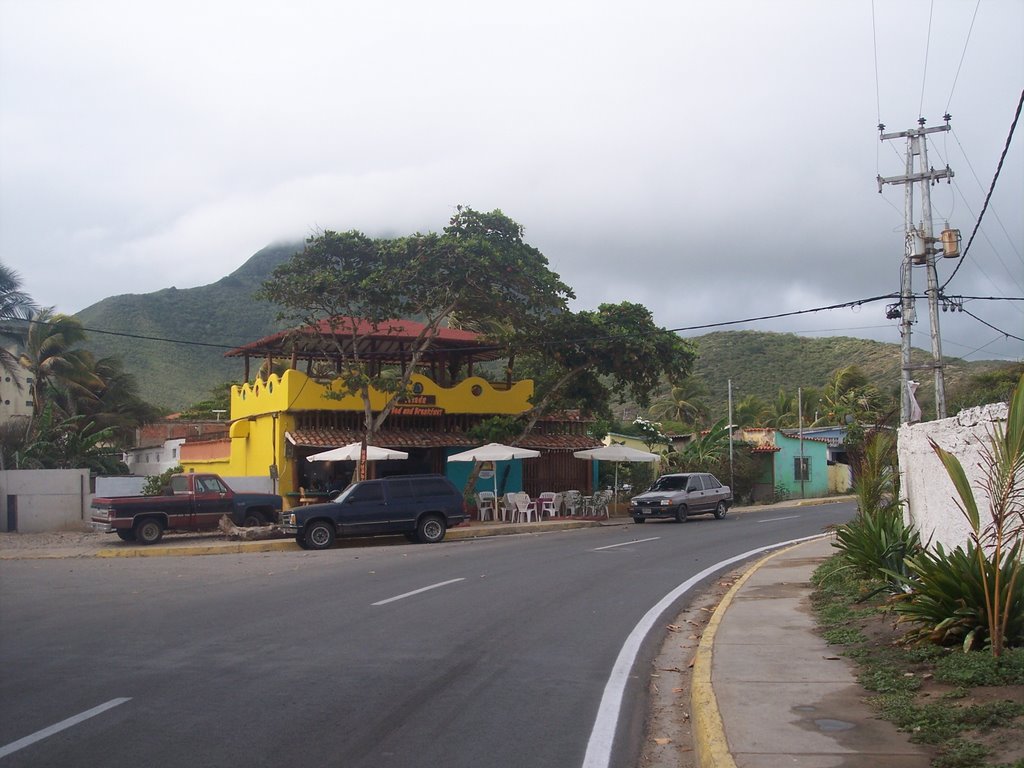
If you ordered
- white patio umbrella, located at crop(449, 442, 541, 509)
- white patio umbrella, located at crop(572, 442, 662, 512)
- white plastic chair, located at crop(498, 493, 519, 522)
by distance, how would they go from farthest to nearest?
white patio umbrella, located at crop(572, 442, 662, 512) → white plastic chair, located at crop(498, 493, 519, 522) → white patio umbrella, located at crop(449, 442, 541, 509)

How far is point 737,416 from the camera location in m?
59.5

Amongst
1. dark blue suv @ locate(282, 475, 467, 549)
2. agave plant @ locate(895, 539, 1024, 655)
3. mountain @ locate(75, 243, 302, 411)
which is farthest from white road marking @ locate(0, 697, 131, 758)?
mountain @ locate(75, 243, 302, 411)

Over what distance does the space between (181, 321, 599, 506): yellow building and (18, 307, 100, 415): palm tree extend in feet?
22.7

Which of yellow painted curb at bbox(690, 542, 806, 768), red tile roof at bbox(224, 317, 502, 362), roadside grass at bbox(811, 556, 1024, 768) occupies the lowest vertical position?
yellow painted curb at bbox(690, 542, 806, 768)

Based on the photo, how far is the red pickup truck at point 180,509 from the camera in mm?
23250

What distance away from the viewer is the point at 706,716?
7.14 m

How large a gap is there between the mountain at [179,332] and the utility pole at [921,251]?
5035 centimetres

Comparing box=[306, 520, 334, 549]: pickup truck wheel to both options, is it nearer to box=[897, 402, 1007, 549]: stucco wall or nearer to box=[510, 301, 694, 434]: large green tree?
box=[510, 301, 694, 434]: large green tree

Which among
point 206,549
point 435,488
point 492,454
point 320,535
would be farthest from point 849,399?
point 206,549

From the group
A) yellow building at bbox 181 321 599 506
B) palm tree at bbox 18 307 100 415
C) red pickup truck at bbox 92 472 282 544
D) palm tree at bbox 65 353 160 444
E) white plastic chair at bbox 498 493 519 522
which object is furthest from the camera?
palm tree at bbox 65 353 160 444

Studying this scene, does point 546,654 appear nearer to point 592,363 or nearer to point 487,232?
point 487,232

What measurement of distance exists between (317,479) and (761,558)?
56.3ft

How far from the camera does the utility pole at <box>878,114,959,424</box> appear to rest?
24.8m

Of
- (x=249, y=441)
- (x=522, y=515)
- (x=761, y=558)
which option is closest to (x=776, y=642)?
(x=761, y=558)
